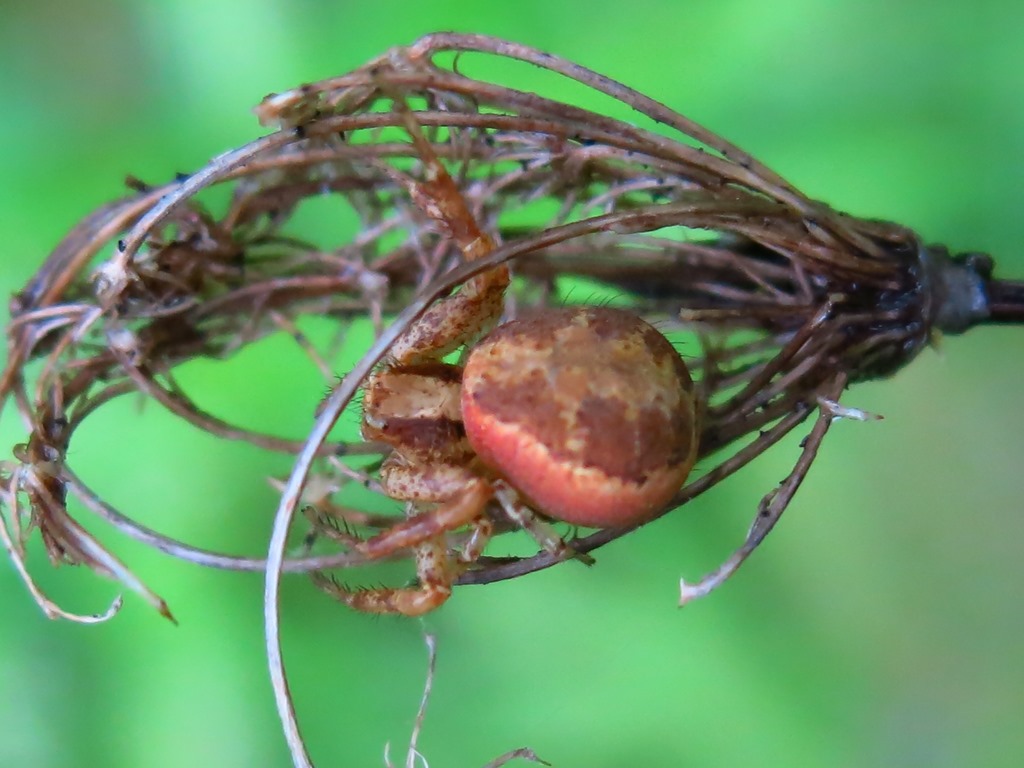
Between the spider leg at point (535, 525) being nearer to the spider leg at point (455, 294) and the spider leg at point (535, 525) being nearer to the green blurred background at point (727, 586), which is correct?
the spider leg at point (455, 294)

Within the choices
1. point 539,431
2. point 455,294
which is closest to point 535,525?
point 539,431

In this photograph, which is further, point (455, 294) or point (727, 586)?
point (727, 586)

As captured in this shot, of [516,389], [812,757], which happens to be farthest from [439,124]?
[812,757]

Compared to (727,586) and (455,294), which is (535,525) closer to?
(455,294)

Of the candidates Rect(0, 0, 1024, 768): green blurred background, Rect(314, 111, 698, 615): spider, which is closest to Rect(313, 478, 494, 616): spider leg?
Rect(314, 111, 698, 615): spider

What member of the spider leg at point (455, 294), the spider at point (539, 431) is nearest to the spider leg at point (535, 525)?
the spider at point (539, 431)
